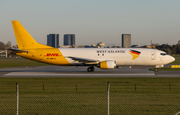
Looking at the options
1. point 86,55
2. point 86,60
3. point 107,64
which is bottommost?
point 107,64

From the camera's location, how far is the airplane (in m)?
42.6

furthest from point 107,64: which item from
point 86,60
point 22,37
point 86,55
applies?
point 22,37

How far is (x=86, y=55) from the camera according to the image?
43.8m

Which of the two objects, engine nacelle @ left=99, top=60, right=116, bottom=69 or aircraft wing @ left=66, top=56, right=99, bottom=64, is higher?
aircraft wing @ left=66, top=56, right=99, bottom=64

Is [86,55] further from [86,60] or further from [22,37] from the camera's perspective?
[22,37]

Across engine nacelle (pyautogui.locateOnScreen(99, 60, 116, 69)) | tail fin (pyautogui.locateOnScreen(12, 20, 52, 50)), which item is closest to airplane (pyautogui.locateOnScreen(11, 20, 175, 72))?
tail fin (pyautogui.locateOnScreen(12, 20, 52, 50))

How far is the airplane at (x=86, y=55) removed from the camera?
1677 inches

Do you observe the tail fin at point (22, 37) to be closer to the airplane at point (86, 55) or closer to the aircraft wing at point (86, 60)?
the airplane at point (86, 55)

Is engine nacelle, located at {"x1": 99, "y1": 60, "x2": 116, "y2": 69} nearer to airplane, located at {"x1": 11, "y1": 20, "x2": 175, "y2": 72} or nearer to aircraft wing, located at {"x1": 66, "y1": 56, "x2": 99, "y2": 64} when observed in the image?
airplane, located at {"x1": 11, "y1": 20, "x2": 175, "y2": 72}
